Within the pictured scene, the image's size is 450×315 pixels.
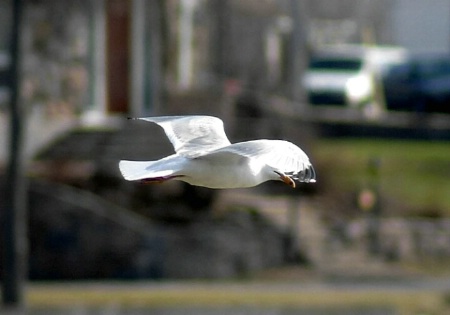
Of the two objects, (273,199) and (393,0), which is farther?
(393,0)

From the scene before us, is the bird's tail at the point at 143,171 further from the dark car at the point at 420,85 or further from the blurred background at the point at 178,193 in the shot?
the dark car at the point at 420,85

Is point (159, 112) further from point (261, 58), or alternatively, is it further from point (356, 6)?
point (356, 6)

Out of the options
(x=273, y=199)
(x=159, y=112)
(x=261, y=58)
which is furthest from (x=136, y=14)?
(x=261, y=58)

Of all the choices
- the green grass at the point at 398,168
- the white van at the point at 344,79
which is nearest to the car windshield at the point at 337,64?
the white van at the point at 344,79

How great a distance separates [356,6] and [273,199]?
33.2 metres

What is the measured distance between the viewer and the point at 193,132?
730 centimetres

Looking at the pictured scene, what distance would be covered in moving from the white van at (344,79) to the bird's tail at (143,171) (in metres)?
24.0

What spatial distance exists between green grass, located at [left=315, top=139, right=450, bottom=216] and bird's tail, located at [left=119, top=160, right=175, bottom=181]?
46.7ft

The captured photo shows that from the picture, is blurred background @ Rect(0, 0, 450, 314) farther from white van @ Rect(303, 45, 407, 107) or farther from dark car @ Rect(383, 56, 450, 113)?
white van @ Rect(303, 45, 407, 107)

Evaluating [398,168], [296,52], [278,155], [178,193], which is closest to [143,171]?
[278,155]

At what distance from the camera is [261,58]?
120 feet

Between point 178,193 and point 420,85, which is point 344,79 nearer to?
point 420,85

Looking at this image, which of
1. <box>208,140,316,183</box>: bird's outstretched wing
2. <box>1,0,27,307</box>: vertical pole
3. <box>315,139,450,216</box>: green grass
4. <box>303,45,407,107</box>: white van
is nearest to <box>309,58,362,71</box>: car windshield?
<box>303,45,407,107</box>: white van

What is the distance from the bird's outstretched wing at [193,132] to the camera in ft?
23.1
